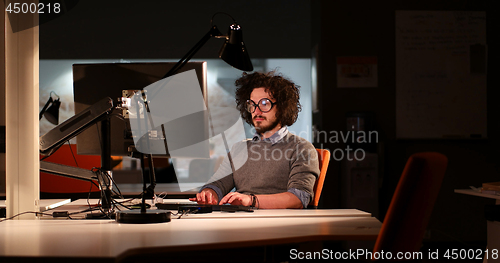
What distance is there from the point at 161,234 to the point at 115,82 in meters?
0.71

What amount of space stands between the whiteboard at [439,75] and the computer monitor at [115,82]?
9.21ft

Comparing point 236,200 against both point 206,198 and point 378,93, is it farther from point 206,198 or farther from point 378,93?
point 378,93

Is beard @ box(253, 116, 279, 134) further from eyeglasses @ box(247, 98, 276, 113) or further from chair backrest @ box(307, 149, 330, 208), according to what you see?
chair backrest @ box(307, 149, 330, 208)

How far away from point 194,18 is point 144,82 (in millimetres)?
3360

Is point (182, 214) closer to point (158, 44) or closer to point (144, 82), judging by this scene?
point (144, 82)

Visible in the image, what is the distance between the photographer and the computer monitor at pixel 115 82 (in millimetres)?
1440

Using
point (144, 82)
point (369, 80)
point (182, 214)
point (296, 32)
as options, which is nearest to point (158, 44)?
point (296, 32)

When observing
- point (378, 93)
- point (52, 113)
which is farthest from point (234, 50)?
point (378, 93)

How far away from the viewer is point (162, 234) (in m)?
0.98

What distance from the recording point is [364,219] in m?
1.25

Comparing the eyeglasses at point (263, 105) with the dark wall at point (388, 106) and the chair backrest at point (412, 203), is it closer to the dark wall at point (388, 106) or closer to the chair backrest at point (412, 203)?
the chair backrest at point (412, 203)

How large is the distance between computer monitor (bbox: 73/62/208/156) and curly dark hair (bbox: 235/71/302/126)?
2.47ft

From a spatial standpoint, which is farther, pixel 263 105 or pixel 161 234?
pixel 263 105

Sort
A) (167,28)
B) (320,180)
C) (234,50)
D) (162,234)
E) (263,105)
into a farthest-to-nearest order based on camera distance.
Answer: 1. (167,28)
2. (263,105)
3. (320,180)
4. (234,50)
5. (162,234)
